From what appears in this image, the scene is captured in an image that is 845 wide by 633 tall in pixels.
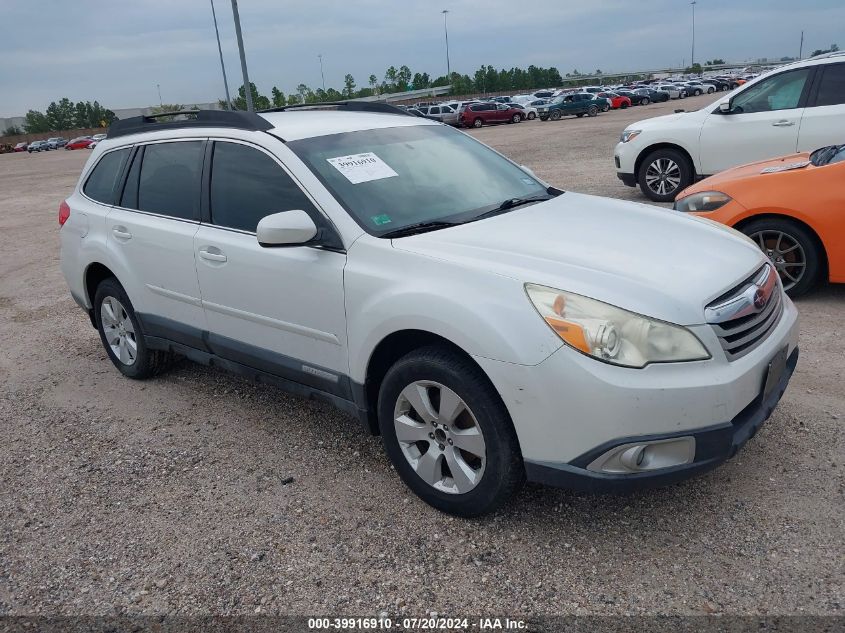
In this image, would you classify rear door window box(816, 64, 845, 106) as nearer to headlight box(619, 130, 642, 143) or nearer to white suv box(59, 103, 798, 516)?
headlight box(619, 130, 642, 143)

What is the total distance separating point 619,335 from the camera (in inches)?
101

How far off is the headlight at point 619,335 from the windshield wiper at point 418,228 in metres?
0.88

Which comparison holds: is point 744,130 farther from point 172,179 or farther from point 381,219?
point 172,179

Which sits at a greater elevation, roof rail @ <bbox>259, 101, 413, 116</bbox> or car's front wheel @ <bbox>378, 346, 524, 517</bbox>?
roof rail @ <bbox>259, 101, 413, 116</bbox>

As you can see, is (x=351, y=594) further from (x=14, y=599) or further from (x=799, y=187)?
(x=799, y=187)

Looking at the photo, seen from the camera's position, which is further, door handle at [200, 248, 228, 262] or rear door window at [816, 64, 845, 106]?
rear door window at [816, 64, 845, 106]

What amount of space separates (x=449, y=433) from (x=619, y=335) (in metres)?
Result: 0.84

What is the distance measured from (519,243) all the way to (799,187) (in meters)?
3.21

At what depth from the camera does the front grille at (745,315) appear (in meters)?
2.71

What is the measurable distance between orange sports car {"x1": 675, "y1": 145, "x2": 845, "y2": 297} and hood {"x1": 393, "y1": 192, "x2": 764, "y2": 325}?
6.62 ft

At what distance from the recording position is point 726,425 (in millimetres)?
2621

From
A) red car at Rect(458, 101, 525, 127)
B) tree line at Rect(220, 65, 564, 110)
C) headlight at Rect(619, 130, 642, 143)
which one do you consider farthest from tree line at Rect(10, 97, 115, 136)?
headlight at Rect(619, 130, 642, 143)

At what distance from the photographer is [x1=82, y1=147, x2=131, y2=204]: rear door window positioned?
4816 mm

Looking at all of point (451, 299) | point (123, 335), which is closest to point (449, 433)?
point (451, 299)
